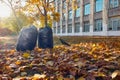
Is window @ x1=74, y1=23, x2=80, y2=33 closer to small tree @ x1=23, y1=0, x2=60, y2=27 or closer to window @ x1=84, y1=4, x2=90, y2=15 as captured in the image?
window @ x1=84, y1=4, x2=90, y2=15

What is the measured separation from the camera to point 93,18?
124ft

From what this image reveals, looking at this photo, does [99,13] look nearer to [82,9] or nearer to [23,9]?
[82,9]

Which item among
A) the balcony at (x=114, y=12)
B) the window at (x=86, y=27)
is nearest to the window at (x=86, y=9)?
the window at (x=86, y=27)

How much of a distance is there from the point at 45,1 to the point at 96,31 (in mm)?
16147

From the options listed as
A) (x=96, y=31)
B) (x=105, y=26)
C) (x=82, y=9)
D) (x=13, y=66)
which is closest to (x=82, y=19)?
(x=82, y=9)

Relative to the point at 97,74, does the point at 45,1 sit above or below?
above

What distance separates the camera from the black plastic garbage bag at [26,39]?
9.96 meters

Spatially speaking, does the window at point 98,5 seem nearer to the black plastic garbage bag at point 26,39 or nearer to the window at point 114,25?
the window at point 114,25

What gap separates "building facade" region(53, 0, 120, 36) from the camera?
3191cm

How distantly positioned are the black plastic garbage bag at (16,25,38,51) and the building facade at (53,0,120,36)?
14.1 meters

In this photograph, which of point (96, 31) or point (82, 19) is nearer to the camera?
point (96, 31)

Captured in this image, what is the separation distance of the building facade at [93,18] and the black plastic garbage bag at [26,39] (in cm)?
1412

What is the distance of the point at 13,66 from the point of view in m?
4.88

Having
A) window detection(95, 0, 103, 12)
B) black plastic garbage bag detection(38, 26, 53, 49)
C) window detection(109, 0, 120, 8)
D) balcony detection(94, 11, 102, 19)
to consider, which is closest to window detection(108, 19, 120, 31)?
window detection(109, 0, 120, 8)
